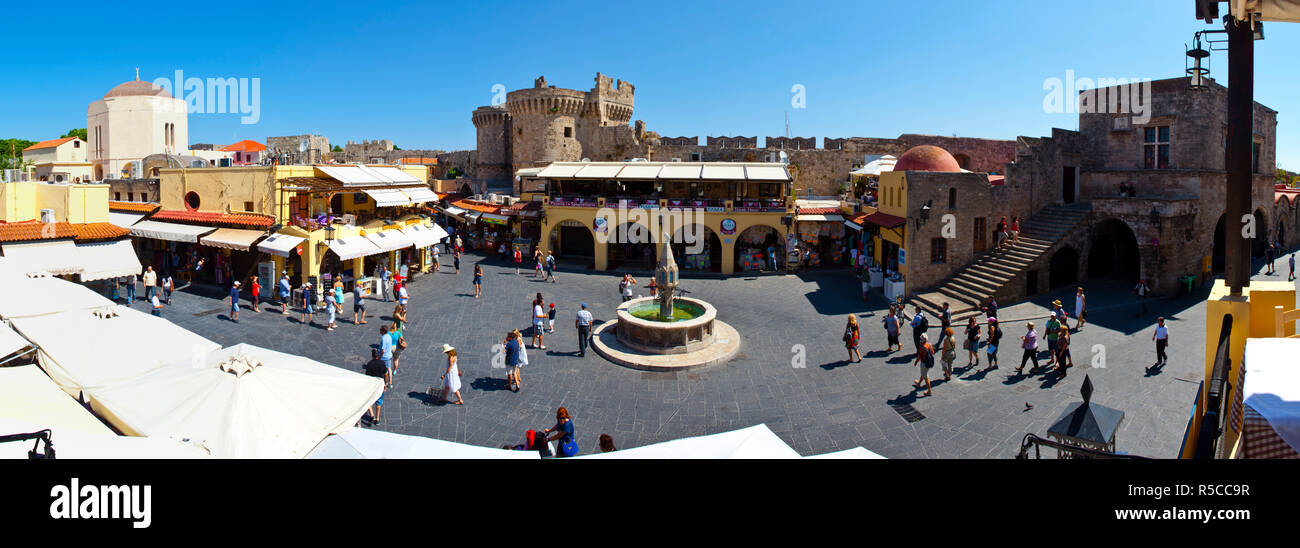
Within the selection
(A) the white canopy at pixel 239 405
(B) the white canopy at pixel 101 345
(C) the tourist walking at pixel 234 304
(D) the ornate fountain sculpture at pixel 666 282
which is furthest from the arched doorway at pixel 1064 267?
(C) the tourist walking at pixel 234 304

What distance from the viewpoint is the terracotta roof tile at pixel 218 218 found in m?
22.3

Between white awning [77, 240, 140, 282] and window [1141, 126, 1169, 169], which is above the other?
window [1141, 126, 1169, 169]

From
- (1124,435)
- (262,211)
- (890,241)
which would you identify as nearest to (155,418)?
(1124,435)

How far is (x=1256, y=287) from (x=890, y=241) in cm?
1693

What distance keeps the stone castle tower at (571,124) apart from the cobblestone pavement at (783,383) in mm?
25080

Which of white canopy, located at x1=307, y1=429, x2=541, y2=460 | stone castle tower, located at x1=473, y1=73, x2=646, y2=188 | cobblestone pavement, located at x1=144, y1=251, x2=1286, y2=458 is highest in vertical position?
stone castle tower, located at x1=473, y1=73, x2=646, y2=188

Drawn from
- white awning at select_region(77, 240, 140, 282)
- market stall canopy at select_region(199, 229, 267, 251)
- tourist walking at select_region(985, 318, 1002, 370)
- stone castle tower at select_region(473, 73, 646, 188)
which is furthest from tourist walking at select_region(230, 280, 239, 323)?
stone castle tower at select_region(473, 73, 646, 188)

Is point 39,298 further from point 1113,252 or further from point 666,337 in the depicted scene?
point 1113,252

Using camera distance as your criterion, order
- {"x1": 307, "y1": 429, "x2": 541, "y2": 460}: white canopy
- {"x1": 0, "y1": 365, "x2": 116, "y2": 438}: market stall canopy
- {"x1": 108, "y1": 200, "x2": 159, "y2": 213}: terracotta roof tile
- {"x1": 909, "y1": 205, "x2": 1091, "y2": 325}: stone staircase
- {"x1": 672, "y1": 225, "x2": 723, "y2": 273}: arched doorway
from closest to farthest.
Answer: {"x1": 307, "y1": 429, "x2": 541, "y2": 460}: white canopy
{"x1": 0, "y1": 365, "x2": 116, "y2": 438}: market stall canopy
{"x1": 909, "y1": 205, "x2": 1091, "y2": 325}: stone staircase
{"x1": 108, "y1": 200, "x2": 159, "y2": 213}: terracotta roof tile
{"x1": 672, "y1": 225, "x2": 723, "y2": 273}: arched doorway

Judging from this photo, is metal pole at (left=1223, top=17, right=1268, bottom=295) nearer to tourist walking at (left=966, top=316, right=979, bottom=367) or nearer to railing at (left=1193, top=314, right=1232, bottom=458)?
railing at (left=1193, top=314, right=1232, bottom=458)

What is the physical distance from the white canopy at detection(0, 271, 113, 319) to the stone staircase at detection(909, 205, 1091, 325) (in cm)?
1969

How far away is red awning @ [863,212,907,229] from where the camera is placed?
2246cm
